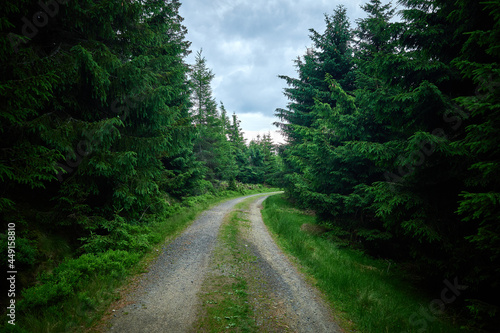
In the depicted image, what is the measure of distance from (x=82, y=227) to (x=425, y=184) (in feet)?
37.5

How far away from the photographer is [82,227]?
682 centimetres

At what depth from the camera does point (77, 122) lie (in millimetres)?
6430

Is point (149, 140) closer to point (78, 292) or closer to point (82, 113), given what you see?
point (82, 113)

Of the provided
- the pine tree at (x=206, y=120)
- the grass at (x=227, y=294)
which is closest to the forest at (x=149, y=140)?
the grass at (x=227, y=294)

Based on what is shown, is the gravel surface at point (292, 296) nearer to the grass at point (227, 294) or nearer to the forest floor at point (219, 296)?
the forest floor at point (219, 296)

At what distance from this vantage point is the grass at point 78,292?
386 cm

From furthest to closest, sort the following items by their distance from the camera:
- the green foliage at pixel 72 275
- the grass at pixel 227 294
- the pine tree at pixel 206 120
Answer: the pine tree at pixel 206 120
the grass at pixel 227 294
the green foliage at pixel 72 275

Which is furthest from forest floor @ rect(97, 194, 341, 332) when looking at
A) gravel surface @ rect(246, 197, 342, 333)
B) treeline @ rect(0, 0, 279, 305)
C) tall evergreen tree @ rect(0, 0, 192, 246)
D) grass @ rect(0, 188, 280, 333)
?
tall evergreen tree @ rect(0, 0, 192, 246)

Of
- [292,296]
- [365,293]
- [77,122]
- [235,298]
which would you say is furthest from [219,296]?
[77,122]

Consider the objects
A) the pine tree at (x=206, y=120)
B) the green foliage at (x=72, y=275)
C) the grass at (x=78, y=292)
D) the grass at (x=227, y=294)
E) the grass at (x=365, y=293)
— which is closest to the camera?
the grass at (x=78, y=292)

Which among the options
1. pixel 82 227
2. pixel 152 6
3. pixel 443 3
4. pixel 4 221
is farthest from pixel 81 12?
pixel 443 3

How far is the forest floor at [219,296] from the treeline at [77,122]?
1744 mm

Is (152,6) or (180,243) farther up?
(152,6)

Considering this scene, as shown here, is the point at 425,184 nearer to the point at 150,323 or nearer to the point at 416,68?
the point at 416,68
